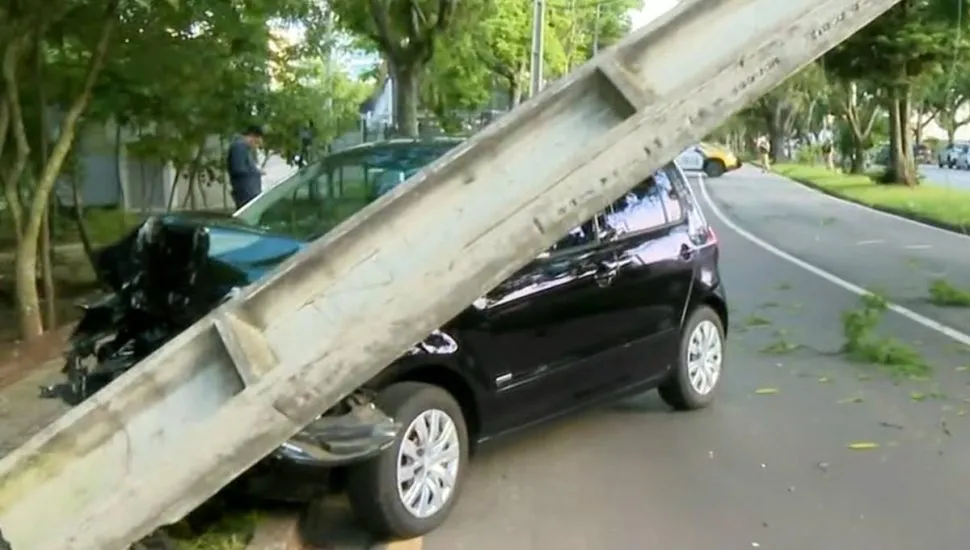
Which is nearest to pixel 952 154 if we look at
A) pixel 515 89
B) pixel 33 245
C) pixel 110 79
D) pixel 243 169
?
pixel 515 89

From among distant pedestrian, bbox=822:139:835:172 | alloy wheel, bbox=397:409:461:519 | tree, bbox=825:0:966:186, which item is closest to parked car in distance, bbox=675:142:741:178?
distant pedestrian, bbox=822:139:835:172

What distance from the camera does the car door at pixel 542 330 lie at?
22.3 ft

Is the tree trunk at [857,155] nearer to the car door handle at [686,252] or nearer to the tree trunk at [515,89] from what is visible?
the tree trunk at [515,89]

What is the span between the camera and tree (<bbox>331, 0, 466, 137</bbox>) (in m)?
26.2

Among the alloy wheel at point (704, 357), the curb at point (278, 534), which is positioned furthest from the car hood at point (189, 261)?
the alloy wheel at point (704, 357)

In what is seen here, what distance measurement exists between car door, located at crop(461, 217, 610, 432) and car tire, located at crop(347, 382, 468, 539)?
37cm

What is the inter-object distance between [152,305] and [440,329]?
1520 mm

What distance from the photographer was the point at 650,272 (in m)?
8.27

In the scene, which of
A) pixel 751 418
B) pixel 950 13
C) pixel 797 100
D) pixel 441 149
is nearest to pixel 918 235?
pixel 950 13

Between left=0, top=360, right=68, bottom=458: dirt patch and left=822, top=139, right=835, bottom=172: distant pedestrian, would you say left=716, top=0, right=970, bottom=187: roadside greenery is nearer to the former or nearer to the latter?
left=822, top=139, right=835, bottom=172: distant pedestrian

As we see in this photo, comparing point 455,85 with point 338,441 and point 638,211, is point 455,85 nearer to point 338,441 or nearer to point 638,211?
point 638,211

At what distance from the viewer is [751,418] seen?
902 cm

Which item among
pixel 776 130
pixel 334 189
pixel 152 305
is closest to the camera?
pixel 152 305

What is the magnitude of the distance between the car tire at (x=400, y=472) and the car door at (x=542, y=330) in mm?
374
